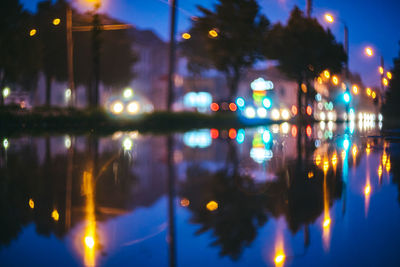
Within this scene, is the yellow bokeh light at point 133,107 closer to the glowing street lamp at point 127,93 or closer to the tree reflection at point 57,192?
the glowing street lamp at point 127,93

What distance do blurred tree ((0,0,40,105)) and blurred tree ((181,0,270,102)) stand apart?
521 inches

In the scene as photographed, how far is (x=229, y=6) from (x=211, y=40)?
10.2 feet

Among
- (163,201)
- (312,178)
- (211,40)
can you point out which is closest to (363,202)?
(312,178)

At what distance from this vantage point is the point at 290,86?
307ft

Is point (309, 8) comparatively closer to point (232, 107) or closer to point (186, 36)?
point (186, 36)

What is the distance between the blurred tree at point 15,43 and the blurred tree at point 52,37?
418 cm

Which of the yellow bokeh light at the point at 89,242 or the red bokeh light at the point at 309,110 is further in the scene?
the red bokeh light at the point at 309,110

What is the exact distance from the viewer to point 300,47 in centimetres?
4372

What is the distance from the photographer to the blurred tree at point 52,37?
42281mm

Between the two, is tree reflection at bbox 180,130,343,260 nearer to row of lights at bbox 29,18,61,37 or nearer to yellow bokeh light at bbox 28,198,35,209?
yellow bokeh light at bbox 28,198,35,209

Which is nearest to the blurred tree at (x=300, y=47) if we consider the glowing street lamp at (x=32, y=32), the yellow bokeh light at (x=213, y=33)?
the yellow bokeh light at (x=213, y=33)

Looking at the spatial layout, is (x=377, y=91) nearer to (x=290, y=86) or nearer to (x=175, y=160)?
(x=175, y=160)

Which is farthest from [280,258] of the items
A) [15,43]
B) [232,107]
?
[232,107]

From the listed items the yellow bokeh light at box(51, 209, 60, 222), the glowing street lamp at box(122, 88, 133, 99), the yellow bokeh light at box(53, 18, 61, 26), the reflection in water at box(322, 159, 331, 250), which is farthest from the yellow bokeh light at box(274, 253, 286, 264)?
the glowing street lamp at box(122, 88, 133, 99)
